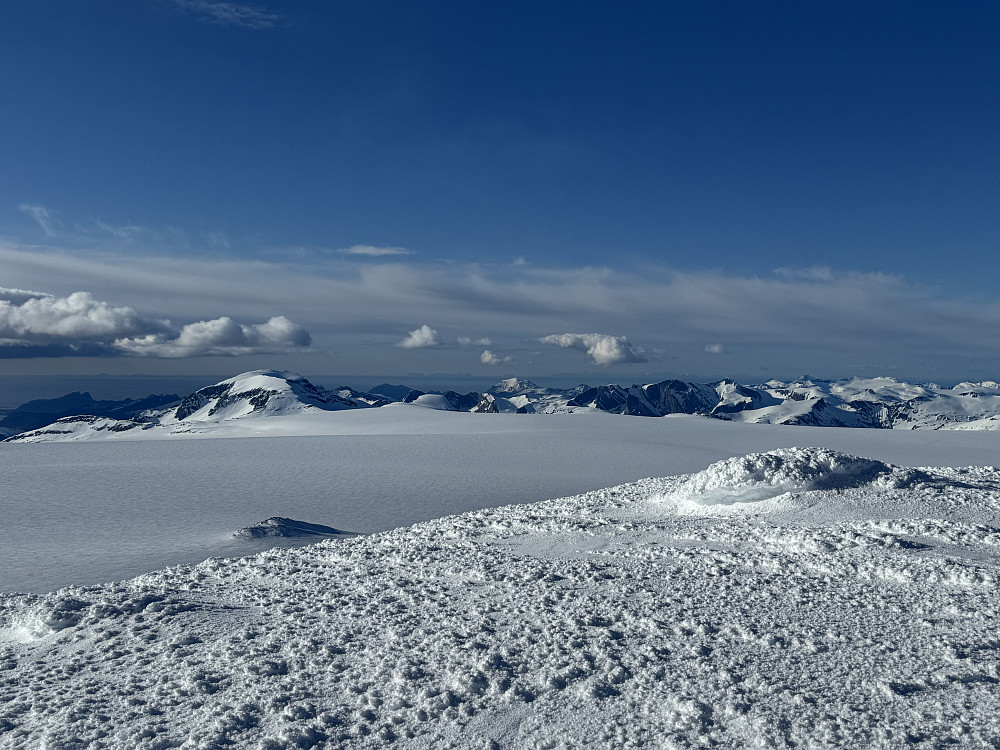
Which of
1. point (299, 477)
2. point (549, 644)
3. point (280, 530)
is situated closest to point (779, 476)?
point (549, 644)

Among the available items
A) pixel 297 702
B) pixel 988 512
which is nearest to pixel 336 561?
pixel 297 702

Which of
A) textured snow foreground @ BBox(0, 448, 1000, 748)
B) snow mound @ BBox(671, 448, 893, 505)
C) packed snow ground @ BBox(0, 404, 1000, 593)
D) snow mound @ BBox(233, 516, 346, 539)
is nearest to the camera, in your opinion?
textured snow foreground @ BBox(0, 448, 1000, 748)

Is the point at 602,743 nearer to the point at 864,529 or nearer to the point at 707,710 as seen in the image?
the point at 707,710

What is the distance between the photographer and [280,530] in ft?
52.8

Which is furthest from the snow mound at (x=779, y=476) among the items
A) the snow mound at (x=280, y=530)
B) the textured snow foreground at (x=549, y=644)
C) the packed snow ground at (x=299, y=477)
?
the snow mound at (x=280, y=530)

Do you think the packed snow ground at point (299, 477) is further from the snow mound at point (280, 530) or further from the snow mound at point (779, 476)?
the snow mound at point (779, 476)

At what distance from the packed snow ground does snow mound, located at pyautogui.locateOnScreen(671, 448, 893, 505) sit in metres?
9.30

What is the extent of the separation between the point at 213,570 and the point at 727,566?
28.2 feet

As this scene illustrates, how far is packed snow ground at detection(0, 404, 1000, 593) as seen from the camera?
49.5 feet

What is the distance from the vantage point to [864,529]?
35.9 ft

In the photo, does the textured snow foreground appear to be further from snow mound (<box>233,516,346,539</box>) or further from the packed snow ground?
the packed snow ground

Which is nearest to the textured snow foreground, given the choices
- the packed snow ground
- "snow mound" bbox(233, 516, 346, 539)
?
"snow mound" bbox(233, 516, 346, 539)

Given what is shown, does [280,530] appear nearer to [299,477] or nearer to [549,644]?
[549,644]

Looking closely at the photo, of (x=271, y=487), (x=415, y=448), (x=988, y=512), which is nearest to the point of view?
(x=988, y=512)
